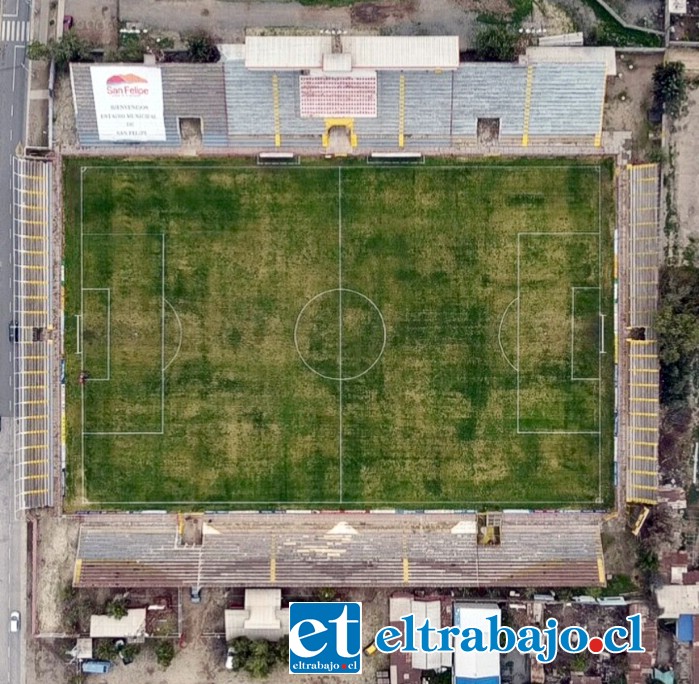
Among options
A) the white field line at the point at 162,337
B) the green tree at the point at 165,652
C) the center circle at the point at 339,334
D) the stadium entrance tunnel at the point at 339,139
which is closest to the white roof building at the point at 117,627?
the green tree at the point at 165,652

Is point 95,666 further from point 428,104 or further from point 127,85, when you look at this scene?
point 428,104

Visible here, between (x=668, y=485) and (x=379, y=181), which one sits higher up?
(x=379, y=181)

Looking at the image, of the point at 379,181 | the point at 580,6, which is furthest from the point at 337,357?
the point at 580,6

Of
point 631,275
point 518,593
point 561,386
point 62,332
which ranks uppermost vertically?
point 631,275

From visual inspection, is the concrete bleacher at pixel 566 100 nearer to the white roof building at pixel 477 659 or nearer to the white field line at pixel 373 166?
the white field line at pixel 373 166

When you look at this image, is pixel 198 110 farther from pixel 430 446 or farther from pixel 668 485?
pixel 668 485

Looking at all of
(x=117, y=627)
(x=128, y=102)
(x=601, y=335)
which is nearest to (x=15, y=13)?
(x=128, y=102)
